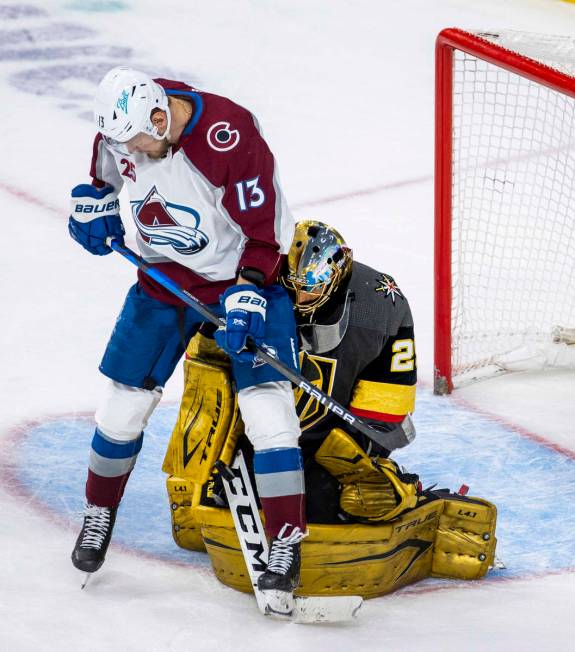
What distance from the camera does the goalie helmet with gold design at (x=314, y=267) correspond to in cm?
292

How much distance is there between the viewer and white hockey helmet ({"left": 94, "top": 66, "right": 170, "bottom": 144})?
8.49 ft

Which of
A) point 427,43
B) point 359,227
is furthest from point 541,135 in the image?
point 427,43

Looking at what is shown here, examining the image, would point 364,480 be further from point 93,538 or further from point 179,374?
point 179,374

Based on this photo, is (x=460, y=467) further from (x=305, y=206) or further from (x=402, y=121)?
(x=402, y=121)

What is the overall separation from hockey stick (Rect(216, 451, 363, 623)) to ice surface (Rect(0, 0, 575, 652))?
5 centimetres

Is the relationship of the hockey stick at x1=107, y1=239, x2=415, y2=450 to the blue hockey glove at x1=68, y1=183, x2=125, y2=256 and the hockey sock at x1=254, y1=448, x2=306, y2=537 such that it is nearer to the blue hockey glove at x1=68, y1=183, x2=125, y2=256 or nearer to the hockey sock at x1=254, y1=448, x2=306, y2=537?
the blue hockey glove at x1=68, y1=183, x2=125, y2=256

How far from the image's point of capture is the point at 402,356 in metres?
3.00

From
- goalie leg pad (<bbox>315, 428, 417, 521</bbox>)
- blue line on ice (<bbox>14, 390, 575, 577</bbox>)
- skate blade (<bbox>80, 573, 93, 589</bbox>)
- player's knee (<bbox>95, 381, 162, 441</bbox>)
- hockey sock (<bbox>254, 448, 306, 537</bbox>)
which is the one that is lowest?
blue line on ice (<bbox>14, 390, 575, 577</bbox>)

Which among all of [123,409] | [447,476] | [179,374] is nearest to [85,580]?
[123,409]

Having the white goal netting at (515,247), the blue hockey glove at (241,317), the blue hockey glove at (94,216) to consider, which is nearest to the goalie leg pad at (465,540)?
the blue hockey glove at (241,317)

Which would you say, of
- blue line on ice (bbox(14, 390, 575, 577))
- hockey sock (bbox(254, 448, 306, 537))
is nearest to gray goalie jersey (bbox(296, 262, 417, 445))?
hockey sock (bbox(254, 448, 306, 537))

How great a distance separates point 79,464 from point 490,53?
1.62 metres

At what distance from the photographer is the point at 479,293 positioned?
15.1 ft

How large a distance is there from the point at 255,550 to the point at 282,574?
0.43 ft
